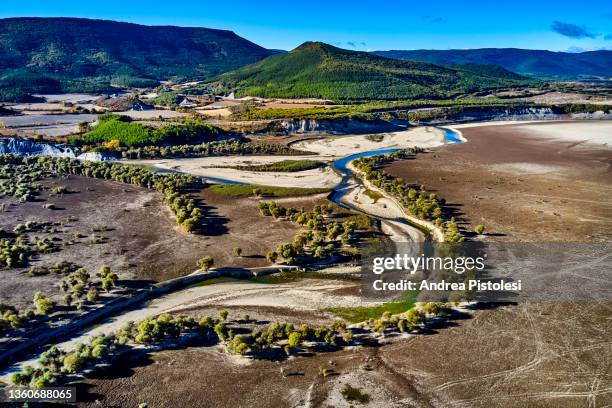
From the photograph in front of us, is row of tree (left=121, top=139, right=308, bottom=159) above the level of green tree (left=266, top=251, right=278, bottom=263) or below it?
above

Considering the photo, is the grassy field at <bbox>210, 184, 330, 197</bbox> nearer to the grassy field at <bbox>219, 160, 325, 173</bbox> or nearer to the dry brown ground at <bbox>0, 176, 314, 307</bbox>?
the dry brown ground at <bbox>0, 176, 314, 307</bbox>

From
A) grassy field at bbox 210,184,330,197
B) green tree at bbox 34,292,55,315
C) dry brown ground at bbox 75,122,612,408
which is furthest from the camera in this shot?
grassy field at bbox 210,184,330,197

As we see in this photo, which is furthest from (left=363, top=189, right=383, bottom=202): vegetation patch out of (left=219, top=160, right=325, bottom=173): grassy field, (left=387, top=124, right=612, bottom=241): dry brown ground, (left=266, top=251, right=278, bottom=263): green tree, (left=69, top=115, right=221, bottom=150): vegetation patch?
(left=69, top=115, right=221, bottom=150): vegetation patch

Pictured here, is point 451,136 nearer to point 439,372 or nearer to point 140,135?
point 140,135

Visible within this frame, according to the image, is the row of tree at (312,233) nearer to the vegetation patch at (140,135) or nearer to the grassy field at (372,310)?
the grassy field at (372,310)

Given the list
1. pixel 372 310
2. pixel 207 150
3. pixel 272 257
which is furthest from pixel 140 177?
pixel 372 310

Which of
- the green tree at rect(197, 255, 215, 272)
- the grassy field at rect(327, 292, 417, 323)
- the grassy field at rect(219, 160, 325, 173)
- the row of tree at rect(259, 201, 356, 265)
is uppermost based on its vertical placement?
the grassy field at rect(219, 160, 325, 173)
